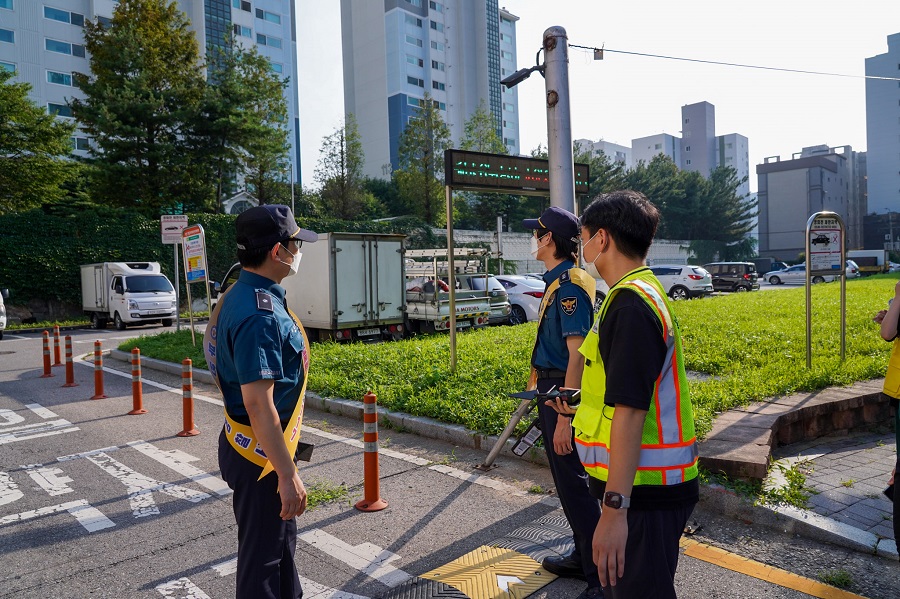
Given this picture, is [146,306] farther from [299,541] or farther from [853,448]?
[853,448]

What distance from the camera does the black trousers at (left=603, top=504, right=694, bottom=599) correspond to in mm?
2006

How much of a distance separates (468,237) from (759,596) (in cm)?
3922

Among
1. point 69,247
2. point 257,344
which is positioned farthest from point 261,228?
point 69,247

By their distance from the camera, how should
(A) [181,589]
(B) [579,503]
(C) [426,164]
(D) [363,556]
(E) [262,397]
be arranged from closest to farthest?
(E) [262,397], (B) [579,503], (A) [181,589], (D) [363,556], (C) [426,164]

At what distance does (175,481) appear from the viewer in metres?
5.68

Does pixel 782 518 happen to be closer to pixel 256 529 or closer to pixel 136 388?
pixel 256 529

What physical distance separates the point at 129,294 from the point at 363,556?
69.0 feet

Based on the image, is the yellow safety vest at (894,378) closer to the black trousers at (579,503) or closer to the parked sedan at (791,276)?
the black trousers at (579,503)

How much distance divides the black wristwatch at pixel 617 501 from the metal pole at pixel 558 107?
520cm

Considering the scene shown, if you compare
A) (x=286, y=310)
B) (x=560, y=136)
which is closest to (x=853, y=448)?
(x=560, y=136)

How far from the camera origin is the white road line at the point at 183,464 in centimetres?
551

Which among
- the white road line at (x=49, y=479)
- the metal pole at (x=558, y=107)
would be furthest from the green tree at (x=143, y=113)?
the metal pole at (x=558, y=107)

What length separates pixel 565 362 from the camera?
360 centimetres

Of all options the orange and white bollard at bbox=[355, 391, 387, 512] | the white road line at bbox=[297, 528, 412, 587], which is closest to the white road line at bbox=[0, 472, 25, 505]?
the white road line at bbox=[297, 528, 412, 587]
